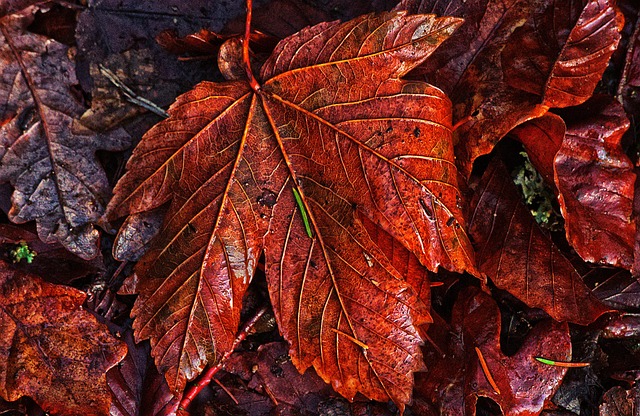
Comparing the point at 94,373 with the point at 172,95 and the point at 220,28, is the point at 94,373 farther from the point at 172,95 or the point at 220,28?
the point at 220,28

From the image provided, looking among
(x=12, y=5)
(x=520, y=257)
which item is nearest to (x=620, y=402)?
(x=520, y=257)

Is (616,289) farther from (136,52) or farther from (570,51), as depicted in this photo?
(136,52)

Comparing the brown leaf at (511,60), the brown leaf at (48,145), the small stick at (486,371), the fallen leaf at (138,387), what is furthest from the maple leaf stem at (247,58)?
the small stick at (486,371)

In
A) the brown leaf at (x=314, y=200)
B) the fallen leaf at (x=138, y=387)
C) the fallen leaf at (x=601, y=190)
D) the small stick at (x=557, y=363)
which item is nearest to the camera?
the brown leaf at (x=314, y=200)

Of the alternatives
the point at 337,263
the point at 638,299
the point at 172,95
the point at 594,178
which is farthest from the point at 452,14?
the point at 638,299

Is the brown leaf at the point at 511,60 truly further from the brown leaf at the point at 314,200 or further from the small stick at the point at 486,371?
the small stick at the point at 486,371

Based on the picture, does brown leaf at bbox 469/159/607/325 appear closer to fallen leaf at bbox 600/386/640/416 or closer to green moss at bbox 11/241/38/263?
fallen leaf at bbox 600/386/640/416
